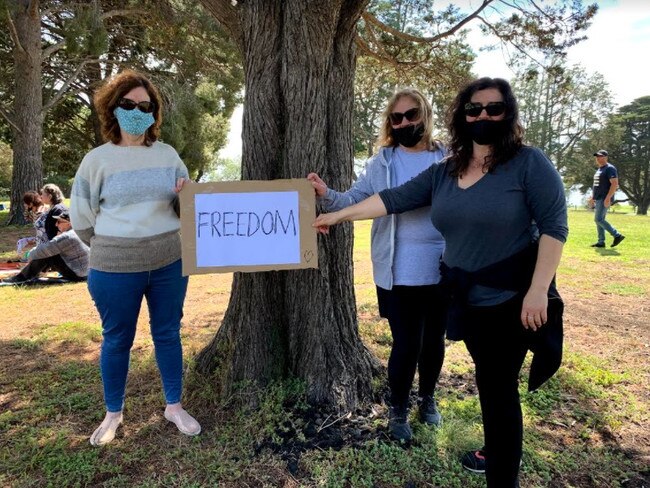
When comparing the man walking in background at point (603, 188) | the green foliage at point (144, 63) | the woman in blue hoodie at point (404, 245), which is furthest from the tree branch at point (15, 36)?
the man walking in background at point (603, 188)

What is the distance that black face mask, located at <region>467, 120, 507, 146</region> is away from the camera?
189 cm

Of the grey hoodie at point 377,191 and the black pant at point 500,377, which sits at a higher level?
the grey hoodie at point 377,191

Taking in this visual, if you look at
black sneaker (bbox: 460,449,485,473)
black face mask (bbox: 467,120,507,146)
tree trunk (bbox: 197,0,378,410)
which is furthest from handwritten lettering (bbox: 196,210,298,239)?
black sneaker (bbox: 460,449,485,473)

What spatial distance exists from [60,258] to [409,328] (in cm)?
592

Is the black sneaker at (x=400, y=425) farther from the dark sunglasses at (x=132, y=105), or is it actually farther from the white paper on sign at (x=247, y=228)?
the dark sunglasses at (x=132, y=105)

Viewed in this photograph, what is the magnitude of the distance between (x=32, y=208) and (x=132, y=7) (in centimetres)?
602

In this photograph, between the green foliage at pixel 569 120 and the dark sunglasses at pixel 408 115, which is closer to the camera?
the dark sunglasses at pixel 408 115

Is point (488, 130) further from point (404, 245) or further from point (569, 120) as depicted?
point (569, 120)

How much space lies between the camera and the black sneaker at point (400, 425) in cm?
249

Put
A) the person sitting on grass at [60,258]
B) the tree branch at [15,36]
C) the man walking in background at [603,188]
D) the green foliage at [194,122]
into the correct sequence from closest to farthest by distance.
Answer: the person sitting on grass at [60,258]
the man walking in background at [603,188]
the tree branch at [15,36]
the green foliage at [194,122]

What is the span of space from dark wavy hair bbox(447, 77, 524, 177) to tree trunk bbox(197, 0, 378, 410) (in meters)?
0.90

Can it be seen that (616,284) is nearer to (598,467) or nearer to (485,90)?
(598,467)

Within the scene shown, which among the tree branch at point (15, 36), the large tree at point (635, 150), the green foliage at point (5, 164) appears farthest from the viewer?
the large tree at point (635, 150)

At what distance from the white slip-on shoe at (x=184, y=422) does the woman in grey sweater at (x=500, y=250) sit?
1.55 meters
